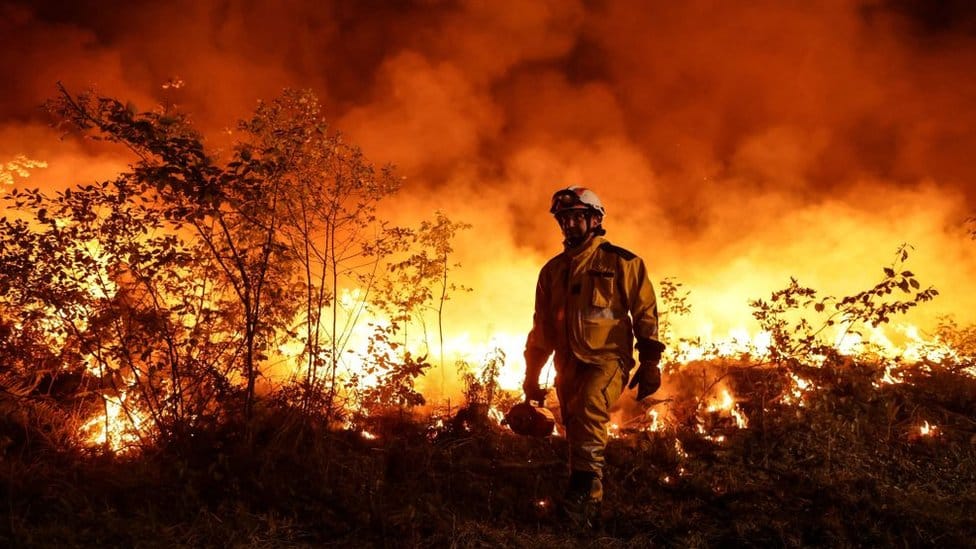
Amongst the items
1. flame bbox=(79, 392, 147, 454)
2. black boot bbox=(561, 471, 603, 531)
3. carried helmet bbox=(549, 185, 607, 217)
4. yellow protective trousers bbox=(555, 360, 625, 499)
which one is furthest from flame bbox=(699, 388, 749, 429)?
flame bbox=(79, 392, 147, 454)

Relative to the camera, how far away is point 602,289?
4164mm

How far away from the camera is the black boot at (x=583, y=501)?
370cm

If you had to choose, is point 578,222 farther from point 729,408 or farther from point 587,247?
point 729,408

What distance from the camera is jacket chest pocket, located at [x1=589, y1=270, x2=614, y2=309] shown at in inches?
163

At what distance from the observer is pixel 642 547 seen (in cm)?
347

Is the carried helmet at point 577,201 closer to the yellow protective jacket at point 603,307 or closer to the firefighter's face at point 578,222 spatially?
the firefighter's face at point 578,222

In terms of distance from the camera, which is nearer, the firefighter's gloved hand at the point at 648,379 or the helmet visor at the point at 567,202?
the firefighter's gloved hand at the point at 648,379

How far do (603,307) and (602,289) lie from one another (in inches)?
5.1

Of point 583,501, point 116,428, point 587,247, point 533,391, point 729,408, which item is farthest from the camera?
point 729,408

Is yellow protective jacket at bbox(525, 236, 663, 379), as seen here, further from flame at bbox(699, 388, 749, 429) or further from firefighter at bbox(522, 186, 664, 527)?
flame at bbox(699, 388, 749, 429)

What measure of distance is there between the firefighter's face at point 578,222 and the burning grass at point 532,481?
1.94 metres

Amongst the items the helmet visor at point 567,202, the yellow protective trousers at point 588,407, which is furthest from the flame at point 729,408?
the helmet visor at point 567,202

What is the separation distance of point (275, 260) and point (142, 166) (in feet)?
4.64

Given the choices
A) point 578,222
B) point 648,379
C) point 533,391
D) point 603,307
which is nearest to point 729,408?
point 648,379
